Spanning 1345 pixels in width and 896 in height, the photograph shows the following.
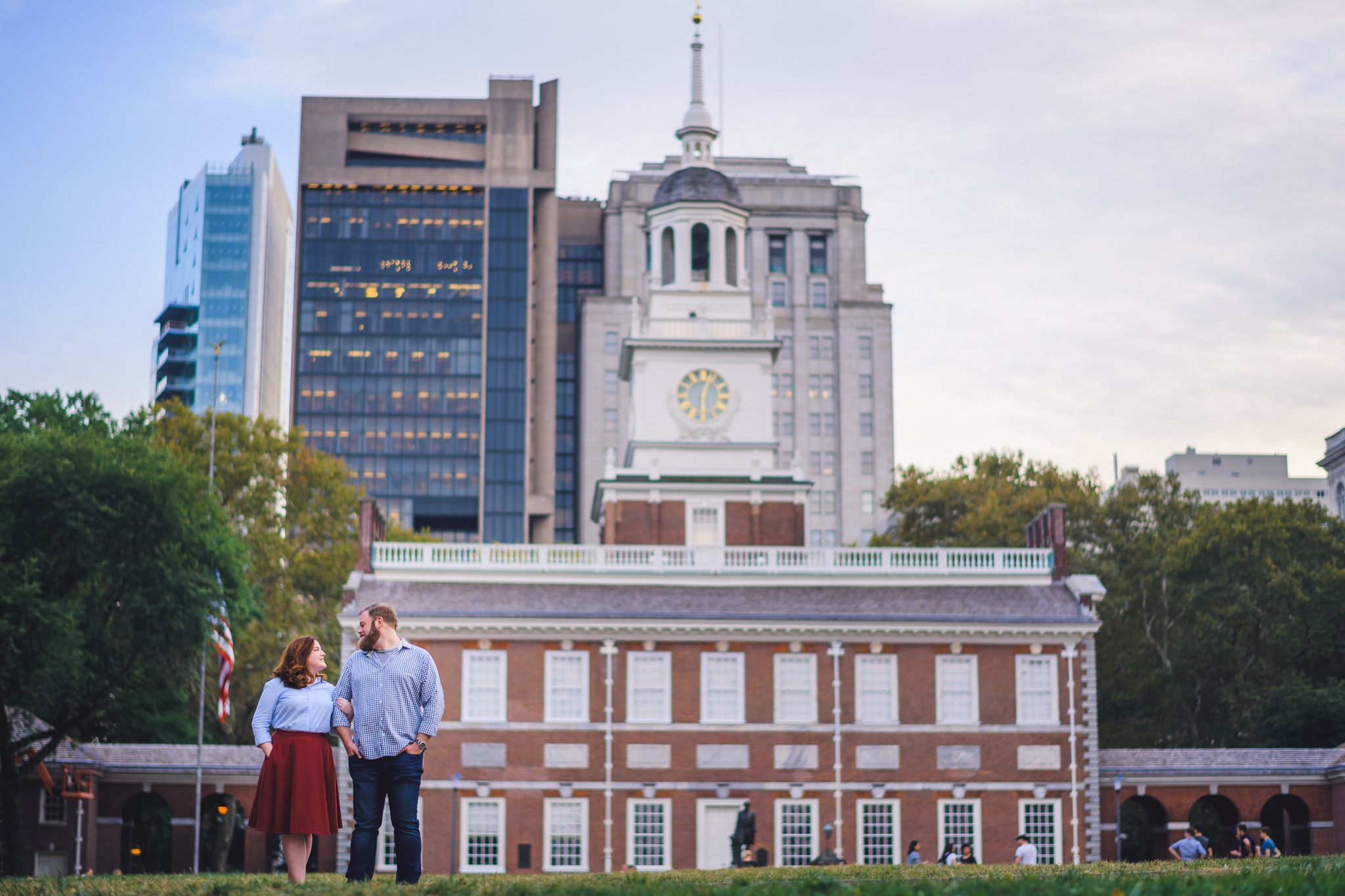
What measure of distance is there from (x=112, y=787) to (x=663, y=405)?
72.5 ft

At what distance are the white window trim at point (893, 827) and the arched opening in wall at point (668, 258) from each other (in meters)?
22.1

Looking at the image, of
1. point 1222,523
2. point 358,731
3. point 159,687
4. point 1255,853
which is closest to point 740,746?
point 1255,853

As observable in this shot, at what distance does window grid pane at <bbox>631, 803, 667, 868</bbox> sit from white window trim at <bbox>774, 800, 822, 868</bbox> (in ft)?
10.6

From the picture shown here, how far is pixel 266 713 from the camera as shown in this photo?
585 inches

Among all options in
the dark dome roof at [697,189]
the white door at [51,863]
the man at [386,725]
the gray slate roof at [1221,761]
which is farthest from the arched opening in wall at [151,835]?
the man at [386,725]

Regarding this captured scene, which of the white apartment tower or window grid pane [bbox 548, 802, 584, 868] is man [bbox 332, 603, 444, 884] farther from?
the white apartment tower

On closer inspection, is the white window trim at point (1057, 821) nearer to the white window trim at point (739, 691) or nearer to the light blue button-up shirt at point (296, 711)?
the white window trim at point (739, 691)

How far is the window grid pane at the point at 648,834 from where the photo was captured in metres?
46.6

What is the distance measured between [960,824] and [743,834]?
8734 millimetres

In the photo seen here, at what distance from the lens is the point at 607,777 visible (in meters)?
47.0

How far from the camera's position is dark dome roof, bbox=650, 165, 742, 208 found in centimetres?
6097

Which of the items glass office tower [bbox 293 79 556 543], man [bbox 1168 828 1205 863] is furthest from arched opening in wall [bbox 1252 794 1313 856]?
glass office tower [bbox 293 79 556 543]

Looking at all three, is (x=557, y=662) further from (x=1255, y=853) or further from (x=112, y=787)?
(x=1255, y=853)

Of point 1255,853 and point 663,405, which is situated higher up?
point 663,405
